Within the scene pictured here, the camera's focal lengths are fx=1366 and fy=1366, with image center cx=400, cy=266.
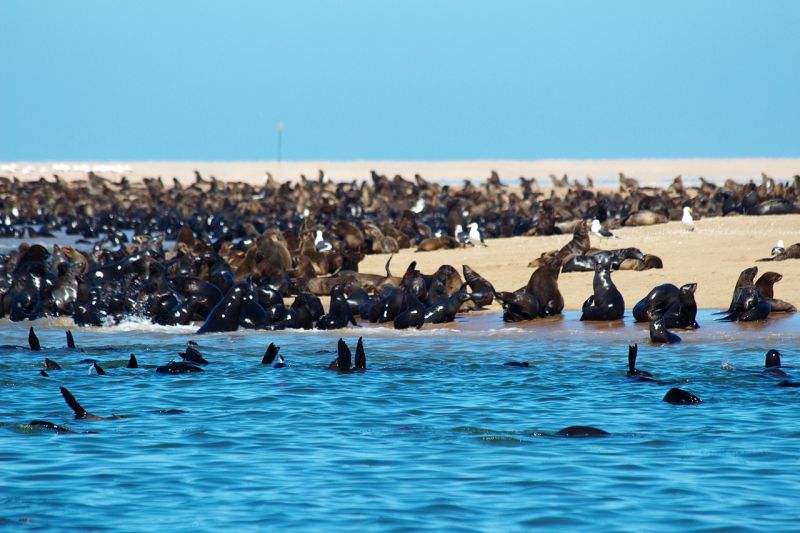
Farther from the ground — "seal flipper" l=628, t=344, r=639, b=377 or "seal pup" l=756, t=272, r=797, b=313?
Answer: "seal pup" l=756, t=272, r=797, b=313

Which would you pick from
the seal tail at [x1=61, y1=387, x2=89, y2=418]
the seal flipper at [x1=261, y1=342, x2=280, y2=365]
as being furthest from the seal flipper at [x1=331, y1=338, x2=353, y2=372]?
the seal tail at [x1=61, y1=387, x2=89, y2=418]

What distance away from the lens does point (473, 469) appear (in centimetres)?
794

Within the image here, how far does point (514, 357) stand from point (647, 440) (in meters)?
3.96

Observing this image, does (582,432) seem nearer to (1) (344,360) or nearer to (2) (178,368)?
(1) (344,360)

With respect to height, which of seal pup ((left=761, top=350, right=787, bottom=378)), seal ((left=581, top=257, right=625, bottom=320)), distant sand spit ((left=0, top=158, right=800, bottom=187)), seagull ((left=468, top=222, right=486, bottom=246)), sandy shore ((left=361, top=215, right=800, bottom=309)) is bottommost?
seal pup ((left=761, top=350, right=787, bottom=378))

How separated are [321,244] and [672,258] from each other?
5.41 metres

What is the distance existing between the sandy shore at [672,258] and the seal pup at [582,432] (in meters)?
6.61

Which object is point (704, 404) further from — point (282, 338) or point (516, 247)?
point (516, 247)

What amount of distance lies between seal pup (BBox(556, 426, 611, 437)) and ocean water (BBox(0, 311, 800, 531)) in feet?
0.25

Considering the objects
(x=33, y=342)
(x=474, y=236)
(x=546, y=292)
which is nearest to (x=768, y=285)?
(x=546, y=292)

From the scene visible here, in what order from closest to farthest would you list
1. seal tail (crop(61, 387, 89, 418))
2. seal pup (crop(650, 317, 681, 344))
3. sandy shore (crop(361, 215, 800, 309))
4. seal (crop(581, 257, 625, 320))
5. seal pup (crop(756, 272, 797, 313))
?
seal tail (crop(61, 387, 89, 418)) → seal pup (crop(650, 317, 681, 344)) → seal (crop(581, 257, 625, 320)) → seal pup (crop(756, 272, 797, 313)) → sandy shore (crop(361, 215, 800, 309))

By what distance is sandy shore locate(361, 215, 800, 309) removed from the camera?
1620 centimetres

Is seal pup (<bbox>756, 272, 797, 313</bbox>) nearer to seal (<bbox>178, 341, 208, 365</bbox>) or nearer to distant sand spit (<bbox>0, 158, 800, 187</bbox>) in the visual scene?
seal (<bbox>178, 341, 208, 365</bbox>)

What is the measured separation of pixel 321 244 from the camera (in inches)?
819
